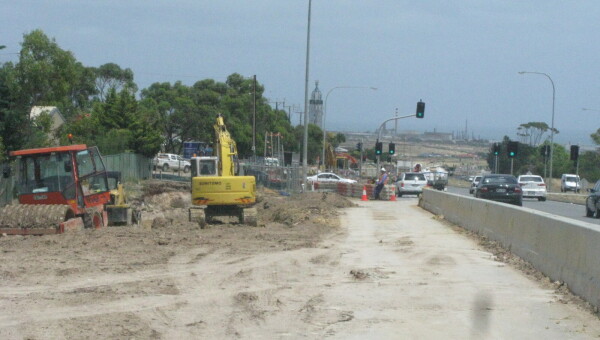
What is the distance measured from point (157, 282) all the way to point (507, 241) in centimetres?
768

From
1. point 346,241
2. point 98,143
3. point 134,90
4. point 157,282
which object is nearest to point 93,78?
point 134,90

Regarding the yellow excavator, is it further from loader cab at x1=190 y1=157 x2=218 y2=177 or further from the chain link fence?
the chain link fence

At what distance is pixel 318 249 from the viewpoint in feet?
55.6

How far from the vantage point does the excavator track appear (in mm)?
18719

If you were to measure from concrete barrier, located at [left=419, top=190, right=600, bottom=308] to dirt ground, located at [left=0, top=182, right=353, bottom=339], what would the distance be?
13.2 feet

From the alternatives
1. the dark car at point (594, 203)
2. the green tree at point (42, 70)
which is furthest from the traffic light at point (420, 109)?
the green tree at point (42, 70)

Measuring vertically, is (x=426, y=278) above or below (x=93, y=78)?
below

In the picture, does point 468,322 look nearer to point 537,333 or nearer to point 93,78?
point 537,333

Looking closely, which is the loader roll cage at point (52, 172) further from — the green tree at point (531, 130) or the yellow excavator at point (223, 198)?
the green tree at point (531, 130)

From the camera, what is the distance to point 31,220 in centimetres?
1875

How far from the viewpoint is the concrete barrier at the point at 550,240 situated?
417 inches

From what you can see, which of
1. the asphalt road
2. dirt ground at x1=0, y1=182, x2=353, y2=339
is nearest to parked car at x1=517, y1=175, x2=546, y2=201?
the asphalt road

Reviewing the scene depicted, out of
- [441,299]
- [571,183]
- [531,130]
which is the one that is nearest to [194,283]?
[441,299]

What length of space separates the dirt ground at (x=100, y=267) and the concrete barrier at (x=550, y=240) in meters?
4.04
